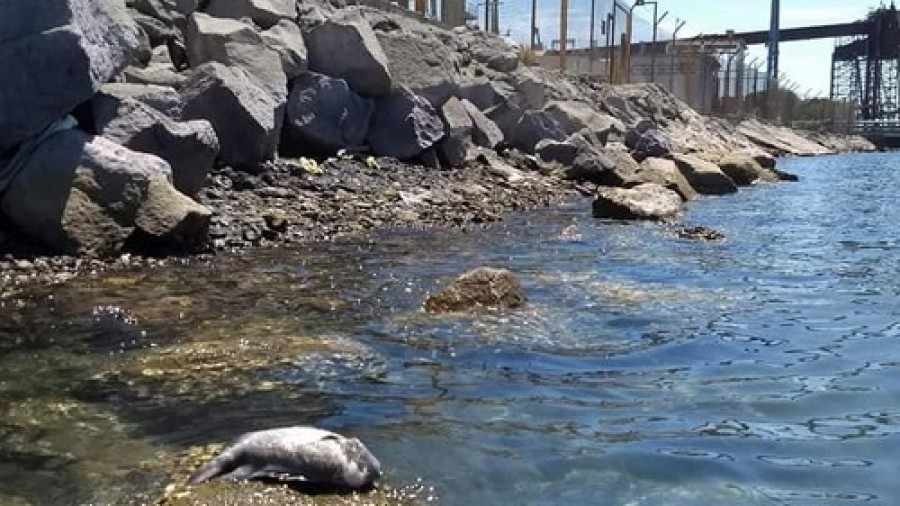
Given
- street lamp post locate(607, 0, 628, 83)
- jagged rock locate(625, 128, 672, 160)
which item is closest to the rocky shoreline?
jagged rock locate(625, 128, 672, 160)

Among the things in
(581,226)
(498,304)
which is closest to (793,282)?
(498,304)

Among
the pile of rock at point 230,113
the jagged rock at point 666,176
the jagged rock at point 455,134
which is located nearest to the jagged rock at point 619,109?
the pile of rock at point 230,113

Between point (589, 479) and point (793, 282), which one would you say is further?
point (793, 282)

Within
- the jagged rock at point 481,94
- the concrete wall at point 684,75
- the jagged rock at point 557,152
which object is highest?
the concrete wall at point 684,75

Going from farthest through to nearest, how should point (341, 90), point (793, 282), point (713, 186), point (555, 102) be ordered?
point (555, 102), point (713, 186), point (341, 90), point (793, 282)

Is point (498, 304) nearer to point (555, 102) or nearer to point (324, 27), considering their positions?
point (324, 27)

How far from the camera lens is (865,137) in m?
87.5

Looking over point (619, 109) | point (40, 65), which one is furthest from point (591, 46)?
point (40, 65)

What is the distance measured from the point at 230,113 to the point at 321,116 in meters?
3.39

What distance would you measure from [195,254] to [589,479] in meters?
7.65

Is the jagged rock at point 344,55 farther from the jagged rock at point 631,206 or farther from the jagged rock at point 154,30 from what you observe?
the jagged rock at point 631,206

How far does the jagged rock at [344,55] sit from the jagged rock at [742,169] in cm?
1345

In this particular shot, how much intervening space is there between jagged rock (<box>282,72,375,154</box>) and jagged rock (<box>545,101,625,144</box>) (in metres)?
11.0

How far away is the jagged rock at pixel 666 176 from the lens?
2273 centimetres
